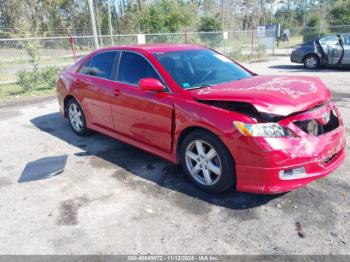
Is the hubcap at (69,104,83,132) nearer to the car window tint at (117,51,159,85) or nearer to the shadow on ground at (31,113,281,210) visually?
the shadow on ground at (31,113,281,210)

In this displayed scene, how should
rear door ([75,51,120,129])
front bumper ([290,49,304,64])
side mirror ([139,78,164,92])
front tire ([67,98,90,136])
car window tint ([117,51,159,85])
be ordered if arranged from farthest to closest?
front bumper ([290,49,304,64]) < front tire ([67,98,90,136]) < rear door ([75,51,120,129]) < car window tint ([117,51,159,85]) < side mirror ([139,78,164,92])

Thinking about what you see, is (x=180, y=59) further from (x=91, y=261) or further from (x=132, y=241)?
(x=91, y=261)

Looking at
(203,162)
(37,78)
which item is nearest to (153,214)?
(203,162)

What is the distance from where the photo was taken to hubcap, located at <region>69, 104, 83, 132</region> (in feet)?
18.8

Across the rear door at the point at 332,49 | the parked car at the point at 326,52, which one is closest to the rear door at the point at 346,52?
the parked car at the point at 326,52

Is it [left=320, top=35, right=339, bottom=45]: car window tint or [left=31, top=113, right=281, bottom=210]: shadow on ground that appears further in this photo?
[left=320, top=35, right=339, bottom=45]: car window tint

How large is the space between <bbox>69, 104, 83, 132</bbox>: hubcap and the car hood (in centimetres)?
280

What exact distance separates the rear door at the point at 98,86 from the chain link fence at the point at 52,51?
6167mm

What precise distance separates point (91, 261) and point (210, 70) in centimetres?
271

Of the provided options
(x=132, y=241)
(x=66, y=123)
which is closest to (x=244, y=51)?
(x=66, y=123)

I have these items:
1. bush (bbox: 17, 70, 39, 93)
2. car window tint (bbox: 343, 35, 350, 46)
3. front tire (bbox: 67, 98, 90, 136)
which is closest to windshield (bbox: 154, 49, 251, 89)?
front tire (bbox: 67, 98, 90, 136)

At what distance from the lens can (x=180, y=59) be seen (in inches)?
167

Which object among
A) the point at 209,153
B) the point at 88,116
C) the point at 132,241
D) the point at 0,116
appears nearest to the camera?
the point at 132,241

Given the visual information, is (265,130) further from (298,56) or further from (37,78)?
(298,56)
